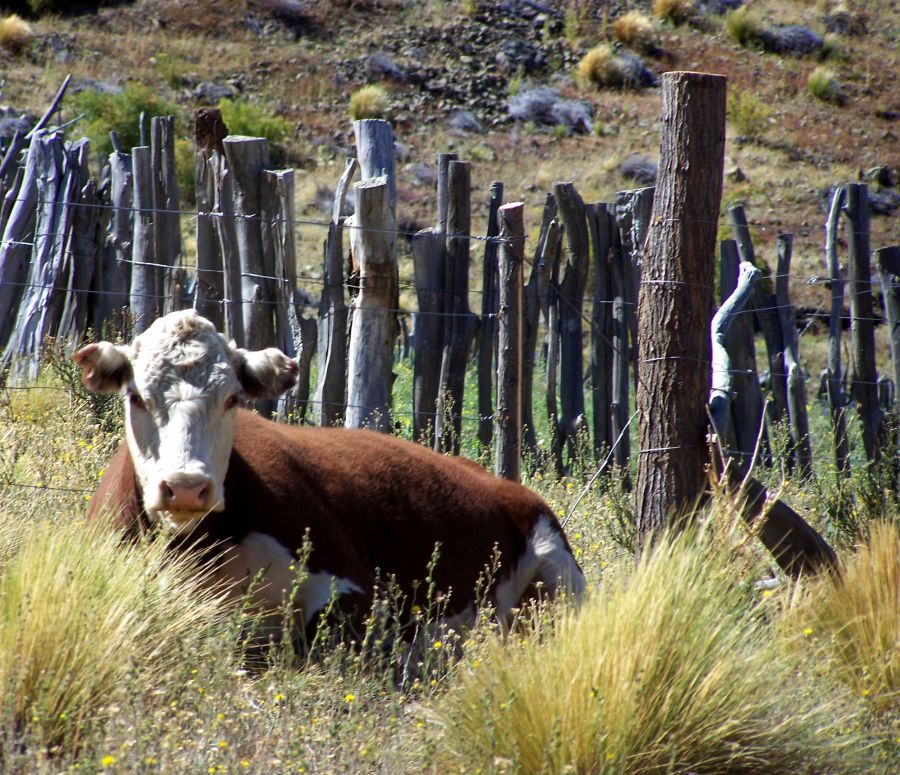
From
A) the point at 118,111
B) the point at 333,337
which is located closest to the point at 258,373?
the point at 333,337

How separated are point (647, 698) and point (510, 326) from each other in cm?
328

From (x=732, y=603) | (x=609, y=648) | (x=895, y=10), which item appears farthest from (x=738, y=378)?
(x=895, y=10)

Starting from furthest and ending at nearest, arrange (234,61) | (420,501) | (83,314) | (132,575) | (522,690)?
(234,61) → (83,314) → (420,501) → (132,575) → (522,690)

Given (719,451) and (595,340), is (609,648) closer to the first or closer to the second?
(719,451)

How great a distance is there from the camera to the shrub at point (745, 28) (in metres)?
35.4

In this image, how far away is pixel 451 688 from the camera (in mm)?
3426

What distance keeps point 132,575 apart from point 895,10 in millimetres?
41351

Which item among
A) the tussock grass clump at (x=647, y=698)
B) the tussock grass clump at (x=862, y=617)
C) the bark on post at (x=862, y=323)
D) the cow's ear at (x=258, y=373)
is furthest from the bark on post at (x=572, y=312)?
the tussock grass clump at (x=647, y=698)

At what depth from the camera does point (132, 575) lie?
348 centimetres

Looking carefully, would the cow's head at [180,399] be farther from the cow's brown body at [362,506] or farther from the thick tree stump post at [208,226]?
the thick tree stump post at [208,226]

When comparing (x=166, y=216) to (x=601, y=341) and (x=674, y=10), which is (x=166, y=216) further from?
(x=674, y=10)

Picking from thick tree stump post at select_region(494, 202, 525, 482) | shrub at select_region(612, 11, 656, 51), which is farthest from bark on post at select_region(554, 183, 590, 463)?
shrub at select_region(612, 11, 656, 51)

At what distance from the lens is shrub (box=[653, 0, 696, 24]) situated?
1444 inches

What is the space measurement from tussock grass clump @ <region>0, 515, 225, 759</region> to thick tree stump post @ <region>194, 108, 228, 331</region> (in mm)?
3351
